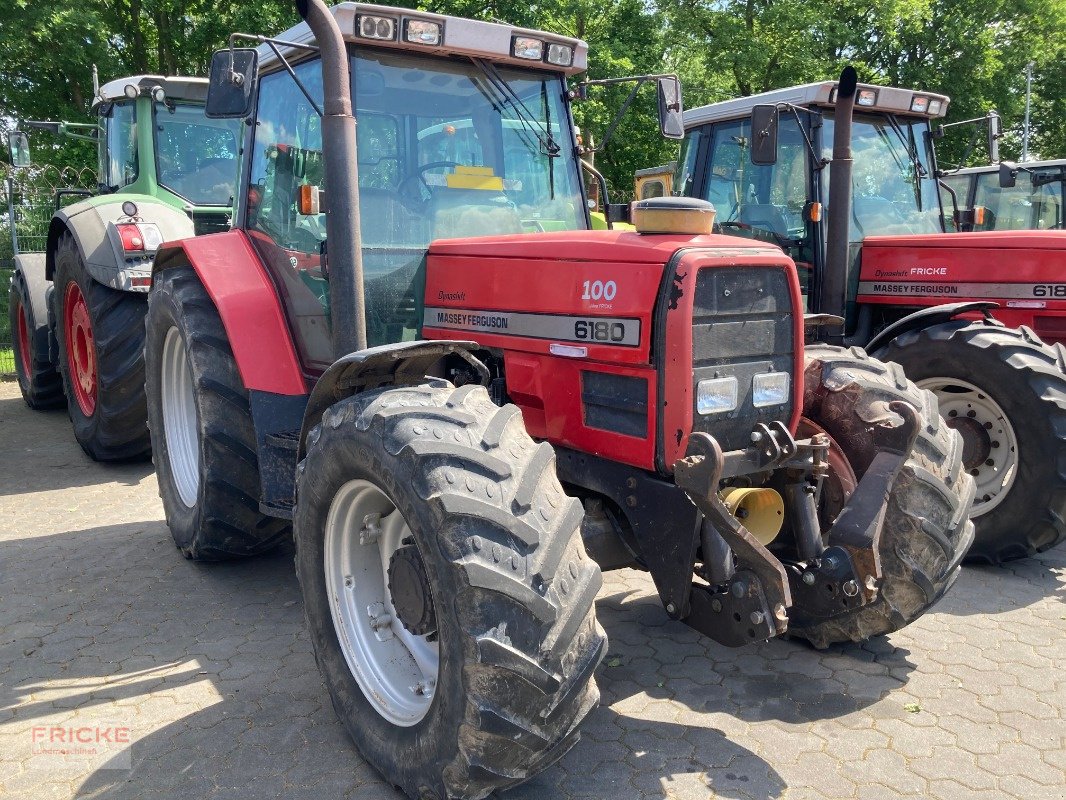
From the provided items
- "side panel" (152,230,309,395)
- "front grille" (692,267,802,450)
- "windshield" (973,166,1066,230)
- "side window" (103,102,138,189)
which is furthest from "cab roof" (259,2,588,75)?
"windshield" (973,166,1066,230)

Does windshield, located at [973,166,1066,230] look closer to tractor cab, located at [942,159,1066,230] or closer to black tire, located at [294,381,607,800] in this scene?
tractor cab, located at [942,159,1066,230]

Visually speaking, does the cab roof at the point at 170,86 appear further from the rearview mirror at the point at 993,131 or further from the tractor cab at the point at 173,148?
the rearview mirror at the point at 993,131

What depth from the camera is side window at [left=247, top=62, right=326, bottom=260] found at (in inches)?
148

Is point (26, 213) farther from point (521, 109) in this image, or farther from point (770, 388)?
point (770, 388)

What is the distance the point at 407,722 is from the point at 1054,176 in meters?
8.65

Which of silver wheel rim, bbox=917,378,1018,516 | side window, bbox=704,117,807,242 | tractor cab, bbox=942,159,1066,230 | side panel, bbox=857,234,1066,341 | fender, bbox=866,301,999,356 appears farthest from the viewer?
tractor cab, bbox=942,159,1066,230

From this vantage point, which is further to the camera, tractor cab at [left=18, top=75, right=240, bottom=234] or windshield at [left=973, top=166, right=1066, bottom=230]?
windshield at [left=973, top=166, right=1066, bottom=230]

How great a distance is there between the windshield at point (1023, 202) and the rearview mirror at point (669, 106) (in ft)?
21.0

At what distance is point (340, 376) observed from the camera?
2.98m

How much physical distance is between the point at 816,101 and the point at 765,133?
1.11 meters

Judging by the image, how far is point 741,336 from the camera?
2949mm

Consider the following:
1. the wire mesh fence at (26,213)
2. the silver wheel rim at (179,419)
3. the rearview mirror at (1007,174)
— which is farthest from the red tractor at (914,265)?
the wire mesh fence at (26,213)

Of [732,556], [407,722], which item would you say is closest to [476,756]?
[407,722]

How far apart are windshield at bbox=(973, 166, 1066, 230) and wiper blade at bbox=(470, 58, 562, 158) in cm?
680
